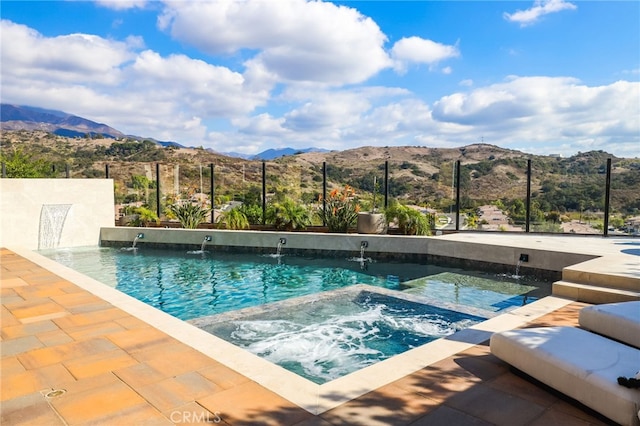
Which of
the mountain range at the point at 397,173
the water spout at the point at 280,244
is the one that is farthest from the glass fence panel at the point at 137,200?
the water spout at the point at 280,244

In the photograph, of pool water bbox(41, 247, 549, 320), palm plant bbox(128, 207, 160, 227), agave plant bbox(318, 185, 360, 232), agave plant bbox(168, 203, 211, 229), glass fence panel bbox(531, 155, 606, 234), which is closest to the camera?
pool water bbox(41, 247, 549, 320)

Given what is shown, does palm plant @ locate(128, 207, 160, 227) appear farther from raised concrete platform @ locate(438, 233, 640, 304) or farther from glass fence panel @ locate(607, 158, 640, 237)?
glass fence panel @ locate(607, 158, 640, 237)

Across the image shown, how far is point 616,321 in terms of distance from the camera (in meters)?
3.40

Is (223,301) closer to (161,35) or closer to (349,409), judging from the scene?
(349,409)

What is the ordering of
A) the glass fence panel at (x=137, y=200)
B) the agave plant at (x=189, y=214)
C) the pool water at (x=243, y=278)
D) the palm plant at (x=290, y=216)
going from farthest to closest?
the glass fence panel at (x=137, y=200), the agave plant at (x=189, y=214), the palm plant at (x=290, y=216), the pool water at (x=243, y=278)

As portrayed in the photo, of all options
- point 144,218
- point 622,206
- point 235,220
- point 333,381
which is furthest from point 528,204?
point 144,218

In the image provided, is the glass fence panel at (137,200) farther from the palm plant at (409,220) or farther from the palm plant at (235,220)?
the palm plant at (409,220)

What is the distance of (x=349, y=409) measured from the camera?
2.57m

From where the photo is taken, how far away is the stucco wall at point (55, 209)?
1135cm

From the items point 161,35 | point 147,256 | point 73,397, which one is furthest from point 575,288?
point 161,35

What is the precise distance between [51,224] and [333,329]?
1076 cm

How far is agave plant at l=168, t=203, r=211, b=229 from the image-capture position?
13.5m

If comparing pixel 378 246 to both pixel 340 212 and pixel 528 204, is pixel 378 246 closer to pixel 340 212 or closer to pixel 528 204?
pixel 340 212
